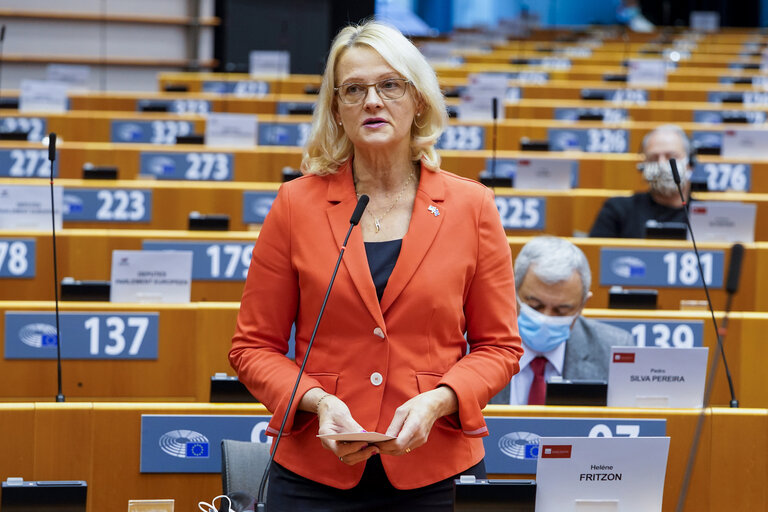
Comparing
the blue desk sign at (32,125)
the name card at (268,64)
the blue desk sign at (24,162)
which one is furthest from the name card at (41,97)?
the name card at (268,64)

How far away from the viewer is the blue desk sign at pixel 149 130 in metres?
7.58

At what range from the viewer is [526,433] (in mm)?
2672

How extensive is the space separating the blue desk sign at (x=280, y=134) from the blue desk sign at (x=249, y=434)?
496 centimetres

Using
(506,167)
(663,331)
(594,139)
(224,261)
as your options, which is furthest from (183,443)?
(594,139)

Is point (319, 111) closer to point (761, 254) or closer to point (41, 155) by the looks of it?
point (761, 254)

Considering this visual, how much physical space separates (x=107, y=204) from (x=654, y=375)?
3.19 metres

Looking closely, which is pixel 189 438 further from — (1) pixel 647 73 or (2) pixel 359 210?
(1) pixel 647 73

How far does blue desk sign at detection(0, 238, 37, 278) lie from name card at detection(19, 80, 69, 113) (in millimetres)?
3759

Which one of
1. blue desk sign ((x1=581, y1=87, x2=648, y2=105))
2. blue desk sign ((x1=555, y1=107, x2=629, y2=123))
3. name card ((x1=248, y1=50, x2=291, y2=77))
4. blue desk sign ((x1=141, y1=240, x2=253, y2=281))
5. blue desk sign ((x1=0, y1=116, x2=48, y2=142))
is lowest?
blue desk sign ((x1=141, y1=240, x2=253, y2=281))

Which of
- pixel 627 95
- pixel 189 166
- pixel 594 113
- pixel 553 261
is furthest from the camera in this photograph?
pixel 627 95

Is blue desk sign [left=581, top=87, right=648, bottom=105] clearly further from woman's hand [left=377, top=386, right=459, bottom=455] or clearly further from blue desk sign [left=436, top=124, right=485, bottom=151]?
woman's hand [left=377, top=386, right=459, bottom=455]

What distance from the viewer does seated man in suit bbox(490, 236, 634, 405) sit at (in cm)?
308

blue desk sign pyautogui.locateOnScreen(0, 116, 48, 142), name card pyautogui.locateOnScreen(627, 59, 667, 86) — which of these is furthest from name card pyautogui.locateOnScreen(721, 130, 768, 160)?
blue desk sign pyautogui.locateOnScreen(0, 116, 48, 142)

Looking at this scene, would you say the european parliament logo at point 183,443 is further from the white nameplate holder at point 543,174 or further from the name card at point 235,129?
the name card at point 235,129
